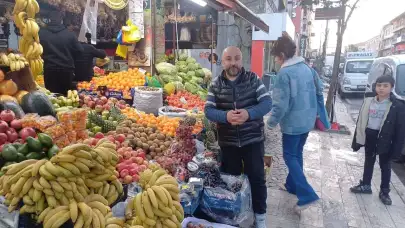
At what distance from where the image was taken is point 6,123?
286 cm

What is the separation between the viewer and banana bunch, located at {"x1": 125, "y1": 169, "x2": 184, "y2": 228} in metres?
1.99

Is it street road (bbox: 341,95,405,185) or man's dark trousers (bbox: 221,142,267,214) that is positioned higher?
man's dark trousers (bbox: 221,142,267,214)

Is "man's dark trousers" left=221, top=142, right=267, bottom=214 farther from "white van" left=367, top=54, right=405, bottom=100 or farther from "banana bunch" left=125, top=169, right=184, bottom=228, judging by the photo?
"white van" left=367, top=54, right=405, bottom=100

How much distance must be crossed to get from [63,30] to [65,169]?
4.10 meters

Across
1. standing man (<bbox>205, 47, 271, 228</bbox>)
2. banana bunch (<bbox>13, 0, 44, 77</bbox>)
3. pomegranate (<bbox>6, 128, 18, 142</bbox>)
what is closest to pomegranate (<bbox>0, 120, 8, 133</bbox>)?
pomegranate (<bbox>6, 128, 18, 142</bbox>)

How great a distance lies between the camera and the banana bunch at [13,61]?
3.50 metres

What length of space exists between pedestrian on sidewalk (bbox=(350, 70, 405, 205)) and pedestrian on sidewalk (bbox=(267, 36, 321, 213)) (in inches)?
42.6

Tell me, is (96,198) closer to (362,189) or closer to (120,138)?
(120,138)

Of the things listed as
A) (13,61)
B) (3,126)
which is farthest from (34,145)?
(13,61)

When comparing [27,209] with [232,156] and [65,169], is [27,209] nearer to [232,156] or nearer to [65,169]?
[65,169]

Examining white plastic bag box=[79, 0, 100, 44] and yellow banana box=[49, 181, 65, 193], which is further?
white plastic bag box=[79, 0, 100, 44]

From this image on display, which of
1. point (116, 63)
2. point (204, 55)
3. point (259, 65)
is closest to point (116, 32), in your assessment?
point (116, 63)

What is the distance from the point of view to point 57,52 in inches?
204

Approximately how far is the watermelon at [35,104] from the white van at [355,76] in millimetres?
16774
